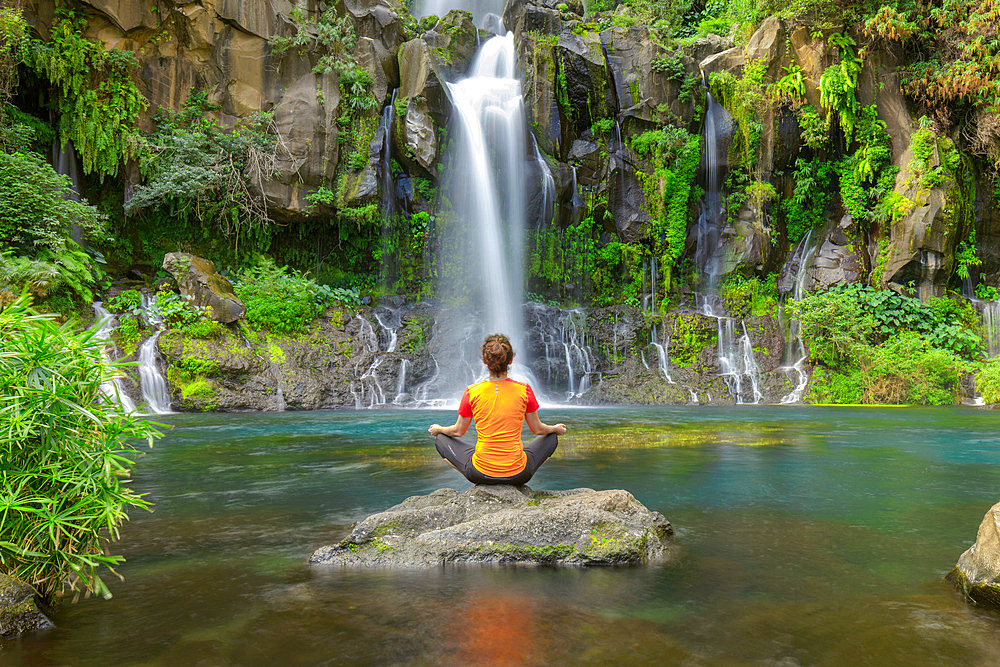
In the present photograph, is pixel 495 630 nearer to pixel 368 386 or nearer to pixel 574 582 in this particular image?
pixel 574 582

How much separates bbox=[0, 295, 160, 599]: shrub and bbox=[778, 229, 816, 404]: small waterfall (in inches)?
724

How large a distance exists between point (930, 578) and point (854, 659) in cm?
135

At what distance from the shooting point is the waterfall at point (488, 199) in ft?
67.2

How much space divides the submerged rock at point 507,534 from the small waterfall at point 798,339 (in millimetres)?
15920

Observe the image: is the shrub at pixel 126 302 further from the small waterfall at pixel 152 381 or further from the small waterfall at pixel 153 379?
the small waterfall at pixel 152 381

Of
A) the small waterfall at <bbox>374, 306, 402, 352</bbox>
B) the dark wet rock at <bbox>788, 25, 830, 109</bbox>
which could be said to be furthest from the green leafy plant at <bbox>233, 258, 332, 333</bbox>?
the dark wet rock at <bbox>788, 25, 830, 109</bbox>

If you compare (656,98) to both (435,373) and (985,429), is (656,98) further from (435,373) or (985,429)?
(985,429)

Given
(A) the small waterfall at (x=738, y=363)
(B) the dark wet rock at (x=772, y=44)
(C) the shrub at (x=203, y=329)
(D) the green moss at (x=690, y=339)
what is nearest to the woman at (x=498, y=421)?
(C) the shrub at (x=203, y=329)

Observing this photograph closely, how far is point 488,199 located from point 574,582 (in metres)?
18.1

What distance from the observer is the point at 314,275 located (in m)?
20.5

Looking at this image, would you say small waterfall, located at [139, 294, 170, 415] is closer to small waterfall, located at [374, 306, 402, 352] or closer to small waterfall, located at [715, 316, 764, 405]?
small waterfall, located at [374, 306, 402, 352]

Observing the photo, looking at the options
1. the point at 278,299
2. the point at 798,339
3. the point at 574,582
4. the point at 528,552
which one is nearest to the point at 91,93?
the point at 278,299

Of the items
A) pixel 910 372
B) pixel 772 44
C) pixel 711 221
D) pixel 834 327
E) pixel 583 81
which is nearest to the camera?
pixel 910 372

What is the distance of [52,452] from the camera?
2.71 m
